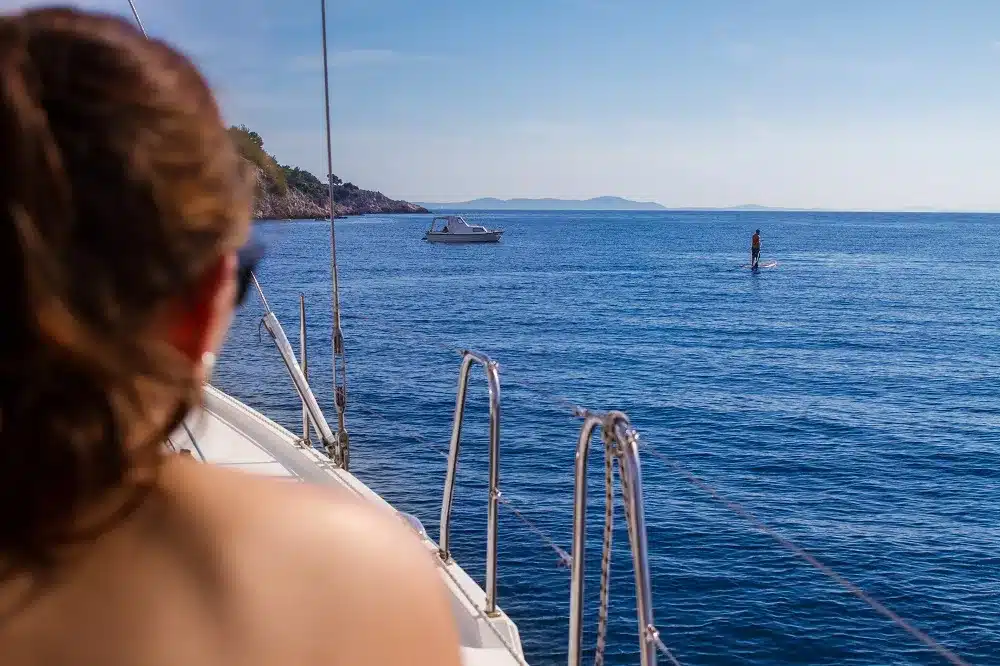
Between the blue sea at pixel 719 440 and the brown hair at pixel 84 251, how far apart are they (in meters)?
0.18

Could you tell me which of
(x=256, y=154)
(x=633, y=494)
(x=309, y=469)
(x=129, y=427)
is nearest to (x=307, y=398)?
(x=309, y=469)

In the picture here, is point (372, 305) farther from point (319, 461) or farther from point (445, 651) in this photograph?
point (445, 651)

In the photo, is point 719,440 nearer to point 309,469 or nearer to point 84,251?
point 309,469

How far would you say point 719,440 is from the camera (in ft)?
59.0

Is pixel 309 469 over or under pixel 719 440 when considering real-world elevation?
over

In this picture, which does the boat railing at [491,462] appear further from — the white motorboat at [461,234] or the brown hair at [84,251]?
the white motorboat at [461,234]

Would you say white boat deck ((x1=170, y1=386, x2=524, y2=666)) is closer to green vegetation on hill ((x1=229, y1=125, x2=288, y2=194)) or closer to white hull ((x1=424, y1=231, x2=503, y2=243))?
green vegetation on hill ((x1=229, y1=125, x2=288, y2=194))

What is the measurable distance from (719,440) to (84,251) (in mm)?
18181

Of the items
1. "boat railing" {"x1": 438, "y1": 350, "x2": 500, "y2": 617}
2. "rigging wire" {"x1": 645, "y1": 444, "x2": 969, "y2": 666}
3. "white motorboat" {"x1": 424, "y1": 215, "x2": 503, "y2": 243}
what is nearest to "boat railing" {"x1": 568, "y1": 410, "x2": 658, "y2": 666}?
"rigging wire" {"x1": 645, "y1": 444, "x2": 969, "y2": 666}

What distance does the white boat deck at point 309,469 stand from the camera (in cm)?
301

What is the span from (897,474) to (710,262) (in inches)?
2017

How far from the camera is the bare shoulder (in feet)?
1.76

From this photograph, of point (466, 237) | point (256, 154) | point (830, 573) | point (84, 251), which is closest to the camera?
point (84, 251)

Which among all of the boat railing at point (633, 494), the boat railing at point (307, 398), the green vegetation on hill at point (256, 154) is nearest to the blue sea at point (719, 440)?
the green vegetation on hill at point (256, 154)
